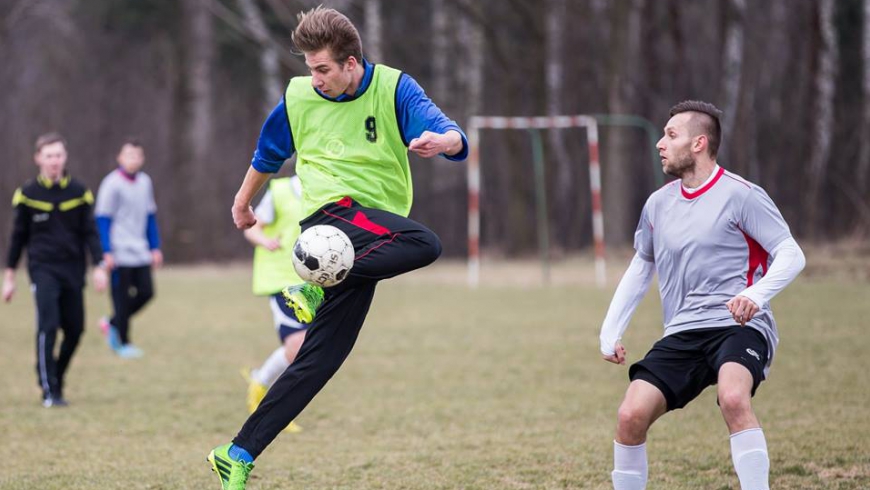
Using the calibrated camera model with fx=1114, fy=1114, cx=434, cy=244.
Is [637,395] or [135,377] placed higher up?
[637,395]

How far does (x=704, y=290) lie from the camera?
183 inches

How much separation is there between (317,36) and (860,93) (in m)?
20.3

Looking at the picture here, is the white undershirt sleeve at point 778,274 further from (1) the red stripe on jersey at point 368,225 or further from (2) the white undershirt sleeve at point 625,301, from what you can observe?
(1) the red stripe on jersey at point 368,225

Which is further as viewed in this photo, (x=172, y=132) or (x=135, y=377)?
(x=172, y=132)

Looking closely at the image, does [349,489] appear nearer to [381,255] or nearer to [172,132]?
[381,255]

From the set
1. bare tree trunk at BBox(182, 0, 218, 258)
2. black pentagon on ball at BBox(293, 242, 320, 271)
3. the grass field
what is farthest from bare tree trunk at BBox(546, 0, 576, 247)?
black pentagon on ball at BBox(293, 242, 320, 271)

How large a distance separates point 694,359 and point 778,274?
→ 510 mm

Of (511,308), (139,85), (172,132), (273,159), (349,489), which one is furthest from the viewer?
(139,85)

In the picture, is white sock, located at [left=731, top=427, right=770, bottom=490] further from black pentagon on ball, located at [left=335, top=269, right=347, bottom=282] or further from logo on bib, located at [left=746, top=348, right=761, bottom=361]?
black pentagon on ball, located at [left=335, top=269, right=347, bottom=282]

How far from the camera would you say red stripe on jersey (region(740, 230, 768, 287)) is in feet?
15.1

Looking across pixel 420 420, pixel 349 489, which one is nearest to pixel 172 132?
pixel 420 420

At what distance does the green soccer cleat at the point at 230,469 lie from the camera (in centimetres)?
461

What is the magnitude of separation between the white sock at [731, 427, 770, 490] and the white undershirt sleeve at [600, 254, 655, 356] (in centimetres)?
69

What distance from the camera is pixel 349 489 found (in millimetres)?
5480
